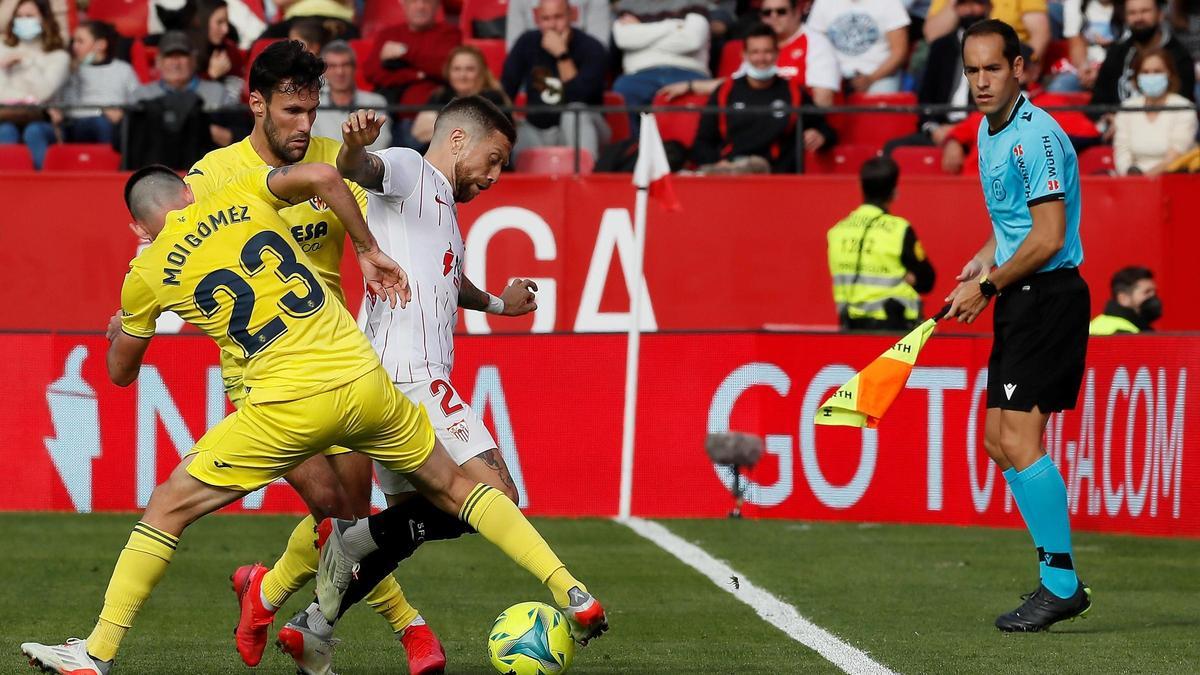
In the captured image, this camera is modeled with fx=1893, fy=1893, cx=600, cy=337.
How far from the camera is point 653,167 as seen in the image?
41.1ft

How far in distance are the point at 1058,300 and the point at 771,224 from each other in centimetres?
701

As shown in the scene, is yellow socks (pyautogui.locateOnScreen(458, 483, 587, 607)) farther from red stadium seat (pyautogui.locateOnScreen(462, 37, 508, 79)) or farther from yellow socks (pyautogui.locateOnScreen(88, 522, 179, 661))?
red stadium seat (pyautogui.locateOnScreen(462, 37, 508, 79))

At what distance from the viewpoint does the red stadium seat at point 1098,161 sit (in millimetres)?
14523

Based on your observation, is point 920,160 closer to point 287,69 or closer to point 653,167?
point 653,167

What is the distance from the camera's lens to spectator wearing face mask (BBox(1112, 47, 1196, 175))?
14.1 meters

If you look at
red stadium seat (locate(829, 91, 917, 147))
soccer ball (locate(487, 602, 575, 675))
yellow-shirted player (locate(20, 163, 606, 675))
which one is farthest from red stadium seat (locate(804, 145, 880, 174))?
yellow-shirted player (locate(20, 163, 606, 675))

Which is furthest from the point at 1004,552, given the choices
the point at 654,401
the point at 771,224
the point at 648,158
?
the point at 771,224

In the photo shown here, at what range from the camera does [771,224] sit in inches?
571

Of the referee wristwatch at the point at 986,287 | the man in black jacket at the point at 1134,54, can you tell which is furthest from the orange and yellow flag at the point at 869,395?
the man in black jacket at the point at 1134,54

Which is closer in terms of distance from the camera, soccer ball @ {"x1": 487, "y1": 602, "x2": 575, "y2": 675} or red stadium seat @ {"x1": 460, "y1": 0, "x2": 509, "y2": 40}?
soccer ball @ {"x1": 487, "y1": 602, "x2": 575, "y2": 675}

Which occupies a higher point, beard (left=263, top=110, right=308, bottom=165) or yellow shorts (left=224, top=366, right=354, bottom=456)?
beard (left=263, top=110, right=308, bottom=165)

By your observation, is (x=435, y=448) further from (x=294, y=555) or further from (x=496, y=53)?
(x=496, y=53)

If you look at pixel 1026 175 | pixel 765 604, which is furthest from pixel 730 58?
pixel 1026 175

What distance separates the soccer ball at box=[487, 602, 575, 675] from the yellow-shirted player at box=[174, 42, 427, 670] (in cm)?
53
